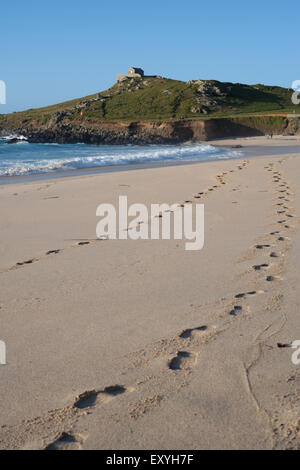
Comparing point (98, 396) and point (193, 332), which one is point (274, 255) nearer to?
point (193, 332)

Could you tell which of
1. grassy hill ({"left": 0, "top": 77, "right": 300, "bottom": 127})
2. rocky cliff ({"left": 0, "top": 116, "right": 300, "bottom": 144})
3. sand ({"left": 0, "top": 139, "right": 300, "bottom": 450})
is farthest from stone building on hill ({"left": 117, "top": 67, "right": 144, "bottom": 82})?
sand ({"left": 0, "top": 139, "right": 300, "bottom": 450})

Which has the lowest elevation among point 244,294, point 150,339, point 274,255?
point 150,339

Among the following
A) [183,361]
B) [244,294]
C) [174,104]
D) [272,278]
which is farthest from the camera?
[174,104]

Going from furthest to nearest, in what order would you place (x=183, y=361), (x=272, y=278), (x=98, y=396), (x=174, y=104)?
(x=174, y=104) → (x=272, y=278) → (x=183, y=361) → (x=98, y=396)

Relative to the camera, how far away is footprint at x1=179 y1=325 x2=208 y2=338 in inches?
143

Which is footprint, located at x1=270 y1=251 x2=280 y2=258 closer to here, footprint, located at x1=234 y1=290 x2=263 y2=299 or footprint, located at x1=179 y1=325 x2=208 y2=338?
footprint, located at x1=234 y1=290 x2=263 y2=299

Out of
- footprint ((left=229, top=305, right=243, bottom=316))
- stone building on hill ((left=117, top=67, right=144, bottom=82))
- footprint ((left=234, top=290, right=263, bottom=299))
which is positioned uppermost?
stone building on hill ((left=117, top=67, right=144, bottom=82))

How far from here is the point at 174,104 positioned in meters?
63.3

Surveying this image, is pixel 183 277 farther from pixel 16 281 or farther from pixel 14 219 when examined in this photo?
pixel 14 219

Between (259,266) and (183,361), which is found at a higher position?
(259,266)

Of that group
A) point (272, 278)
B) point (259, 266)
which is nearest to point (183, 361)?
point (272, 278)

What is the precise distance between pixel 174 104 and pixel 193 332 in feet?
204

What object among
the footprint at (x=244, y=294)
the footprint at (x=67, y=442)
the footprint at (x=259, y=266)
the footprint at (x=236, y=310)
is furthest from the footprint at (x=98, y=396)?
the footprint at (x=259, y=266)

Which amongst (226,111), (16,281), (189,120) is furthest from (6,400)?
(226,111)
